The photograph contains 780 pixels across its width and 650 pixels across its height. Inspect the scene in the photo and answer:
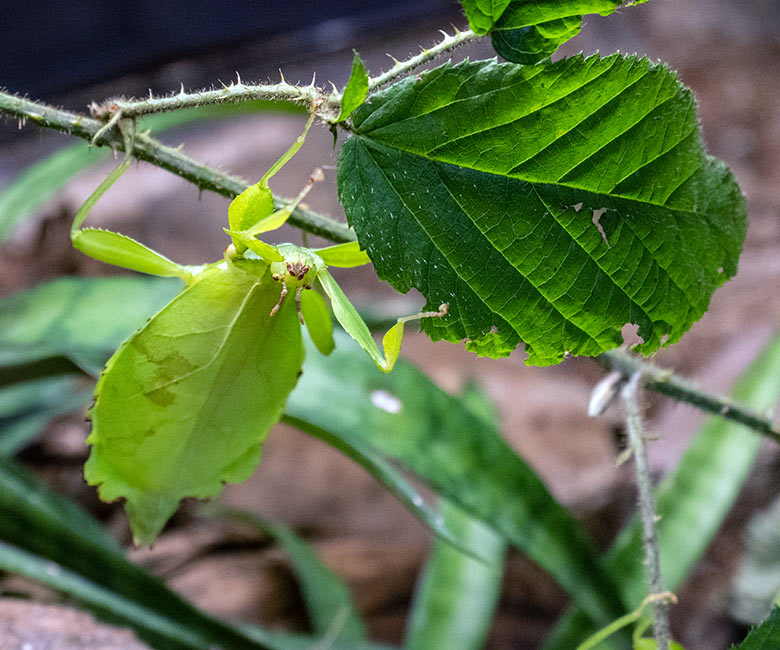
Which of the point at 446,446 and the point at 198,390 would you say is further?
the point at 446,446

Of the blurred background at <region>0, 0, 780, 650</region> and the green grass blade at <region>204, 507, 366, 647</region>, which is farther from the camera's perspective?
the blurred background at <region>0, 0, 780, 650</region>

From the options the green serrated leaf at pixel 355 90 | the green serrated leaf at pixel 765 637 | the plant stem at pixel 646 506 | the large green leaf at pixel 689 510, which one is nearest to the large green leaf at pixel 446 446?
the large green leaf at pixel 689 510

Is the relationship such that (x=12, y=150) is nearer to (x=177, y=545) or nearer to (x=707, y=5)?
(x=177, y=545)

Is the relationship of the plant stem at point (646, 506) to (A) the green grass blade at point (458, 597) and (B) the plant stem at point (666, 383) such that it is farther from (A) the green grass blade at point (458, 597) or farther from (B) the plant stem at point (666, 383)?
(A) the green grass blade at point (458, 597)

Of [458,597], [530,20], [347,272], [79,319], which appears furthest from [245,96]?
[347,272]

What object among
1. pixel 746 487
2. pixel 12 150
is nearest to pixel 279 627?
pixel 746 487

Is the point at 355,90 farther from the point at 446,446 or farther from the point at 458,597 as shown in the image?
the point at 458,597

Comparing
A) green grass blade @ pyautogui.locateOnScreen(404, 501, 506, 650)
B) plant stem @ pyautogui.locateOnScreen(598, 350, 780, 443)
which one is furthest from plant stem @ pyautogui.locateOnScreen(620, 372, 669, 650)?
green grass blade @ pyautogui.locateOnScreen(404, 501, 506, 650)

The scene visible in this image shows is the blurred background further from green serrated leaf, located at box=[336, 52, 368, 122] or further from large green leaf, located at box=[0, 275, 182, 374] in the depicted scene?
green serrated leaf, located at box=[336, 52, 368, 122]
